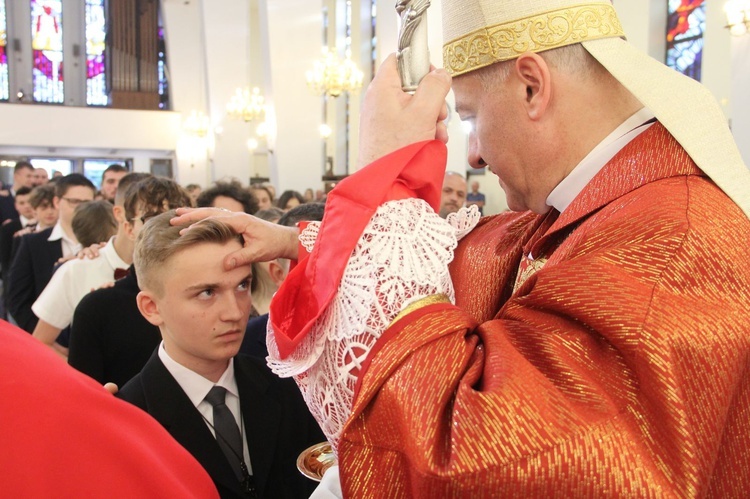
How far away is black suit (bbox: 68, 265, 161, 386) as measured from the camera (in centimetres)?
265

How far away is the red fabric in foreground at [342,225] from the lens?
1.07 m

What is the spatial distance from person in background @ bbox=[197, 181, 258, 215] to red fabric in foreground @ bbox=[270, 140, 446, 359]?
3001 mm

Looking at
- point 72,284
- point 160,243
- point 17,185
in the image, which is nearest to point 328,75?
point 17,185

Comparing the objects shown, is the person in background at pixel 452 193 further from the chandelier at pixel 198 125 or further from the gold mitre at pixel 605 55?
the chandelier at pixel 198 125

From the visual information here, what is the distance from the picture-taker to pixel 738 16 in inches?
243

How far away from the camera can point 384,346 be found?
3.18 ft

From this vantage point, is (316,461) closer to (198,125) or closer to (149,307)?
(149,307)

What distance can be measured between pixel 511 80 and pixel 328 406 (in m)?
0.64

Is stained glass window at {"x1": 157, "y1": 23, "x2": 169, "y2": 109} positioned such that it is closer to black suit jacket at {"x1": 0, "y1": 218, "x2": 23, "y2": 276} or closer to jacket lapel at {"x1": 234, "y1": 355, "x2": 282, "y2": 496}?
black suit jacket at {"x1": 0, "y1": 218, "x2": 23, "y2": 276}

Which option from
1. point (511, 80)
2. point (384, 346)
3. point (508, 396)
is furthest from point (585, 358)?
point (511, 80)

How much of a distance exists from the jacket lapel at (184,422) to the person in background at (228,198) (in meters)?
2.30

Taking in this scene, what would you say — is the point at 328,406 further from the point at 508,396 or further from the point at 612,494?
the point at 612,494

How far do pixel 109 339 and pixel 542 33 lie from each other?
2101 mm

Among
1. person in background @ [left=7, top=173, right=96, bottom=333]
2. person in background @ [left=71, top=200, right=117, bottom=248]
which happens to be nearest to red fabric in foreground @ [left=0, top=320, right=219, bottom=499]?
person in background @ [left=71, top=200, right=117, bottom=248]
